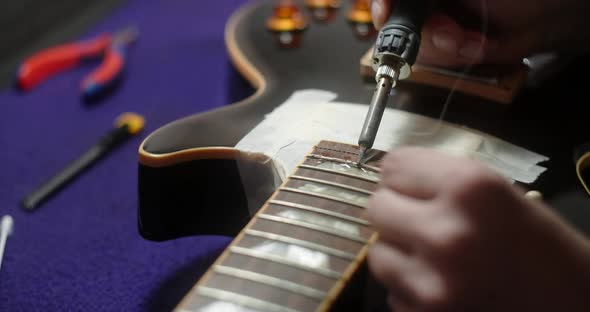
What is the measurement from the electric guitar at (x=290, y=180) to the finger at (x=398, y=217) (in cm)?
5

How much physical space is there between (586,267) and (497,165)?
0.19 m

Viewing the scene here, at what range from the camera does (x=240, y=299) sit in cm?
31

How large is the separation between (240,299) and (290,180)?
12 centimetres

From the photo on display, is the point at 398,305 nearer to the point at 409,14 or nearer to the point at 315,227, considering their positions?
the point at 315,227

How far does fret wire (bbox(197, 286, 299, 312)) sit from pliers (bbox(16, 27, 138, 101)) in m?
0.62

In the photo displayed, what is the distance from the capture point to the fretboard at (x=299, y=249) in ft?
1.03

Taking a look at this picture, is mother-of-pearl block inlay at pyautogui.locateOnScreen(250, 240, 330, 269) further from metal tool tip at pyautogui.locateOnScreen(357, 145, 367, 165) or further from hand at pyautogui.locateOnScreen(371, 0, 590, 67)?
hand at pyautogui.locateOnScreen(371, 0, 590, 67)

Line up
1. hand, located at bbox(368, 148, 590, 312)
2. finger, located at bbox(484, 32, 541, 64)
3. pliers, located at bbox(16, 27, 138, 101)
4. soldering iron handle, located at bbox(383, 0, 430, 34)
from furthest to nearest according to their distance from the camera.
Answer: pliers, located at bbox(16, 27, 138, 101) → finger, located at bbox(484, 32, 541, 64) → soldering iron handle, located at bbox(383, 0, 430, 34) → hand, located at bbox(368, 148, 590, 312)

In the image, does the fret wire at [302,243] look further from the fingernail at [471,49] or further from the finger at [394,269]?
the fingernail at [471,49]

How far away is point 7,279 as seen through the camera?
559 mm

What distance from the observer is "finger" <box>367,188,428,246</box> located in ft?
0.90

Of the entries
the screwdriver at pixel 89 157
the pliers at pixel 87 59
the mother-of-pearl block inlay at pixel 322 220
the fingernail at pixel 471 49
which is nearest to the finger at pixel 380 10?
the fingernail at pixel 471 49

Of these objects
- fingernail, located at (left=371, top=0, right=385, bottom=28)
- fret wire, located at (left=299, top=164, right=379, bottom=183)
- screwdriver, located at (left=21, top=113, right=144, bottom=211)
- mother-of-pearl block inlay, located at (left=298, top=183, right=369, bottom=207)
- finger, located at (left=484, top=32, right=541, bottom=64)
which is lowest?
screwdriver, located at (left=21, top=113, right=144, bottom=211)

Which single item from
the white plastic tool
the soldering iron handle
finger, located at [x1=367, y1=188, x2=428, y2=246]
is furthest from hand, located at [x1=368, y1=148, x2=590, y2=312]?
the white plastic tool
